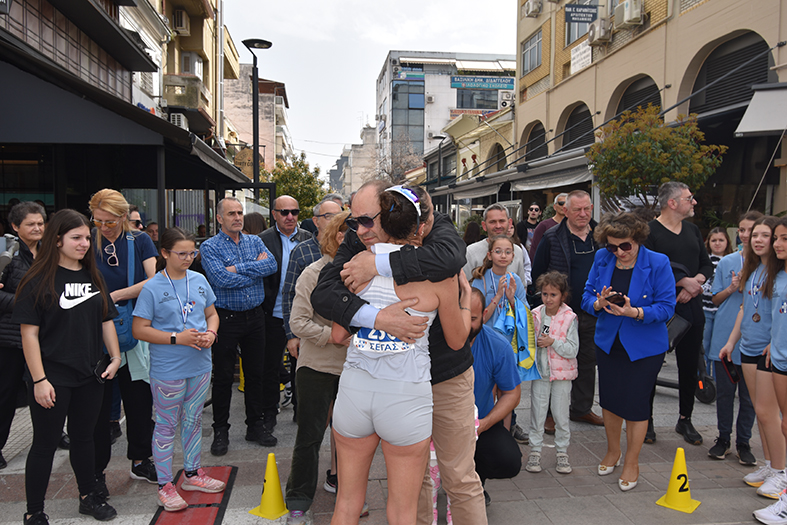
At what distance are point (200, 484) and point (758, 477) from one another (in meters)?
3.97

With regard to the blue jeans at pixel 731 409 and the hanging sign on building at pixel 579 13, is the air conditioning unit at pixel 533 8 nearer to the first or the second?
the hanging sign on building at pixel 579 13

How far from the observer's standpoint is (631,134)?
7902mm

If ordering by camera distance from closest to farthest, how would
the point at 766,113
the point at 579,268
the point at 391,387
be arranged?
1. the point at 391,387
2. the point at 579,268
3. the point at 766,113

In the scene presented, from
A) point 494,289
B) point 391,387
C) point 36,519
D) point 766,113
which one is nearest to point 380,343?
Answer: point 391,387

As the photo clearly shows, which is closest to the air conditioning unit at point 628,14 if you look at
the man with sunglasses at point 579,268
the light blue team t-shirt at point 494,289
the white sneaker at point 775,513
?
the man with sunglasses at point 579,268

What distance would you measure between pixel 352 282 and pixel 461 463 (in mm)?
1070

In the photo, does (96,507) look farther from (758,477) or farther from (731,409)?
(731,409)

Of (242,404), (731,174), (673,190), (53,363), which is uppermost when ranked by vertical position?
(731,174)

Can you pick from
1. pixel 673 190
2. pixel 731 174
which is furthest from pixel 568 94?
pixel 673 190

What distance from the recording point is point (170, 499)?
3447 millimetres

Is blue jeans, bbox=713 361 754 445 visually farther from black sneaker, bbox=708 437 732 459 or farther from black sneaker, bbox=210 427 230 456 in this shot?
black sneaker, bbox=210 427 230 456

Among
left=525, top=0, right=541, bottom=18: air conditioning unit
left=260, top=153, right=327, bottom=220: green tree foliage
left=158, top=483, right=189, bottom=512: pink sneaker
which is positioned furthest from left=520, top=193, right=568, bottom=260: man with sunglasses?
left=260, top=153, right=327, bottom=220: green tree foliage

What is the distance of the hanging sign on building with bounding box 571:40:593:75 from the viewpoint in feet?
56.2

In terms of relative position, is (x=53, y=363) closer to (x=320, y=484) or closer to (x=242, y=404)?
(x=320, y=484)
